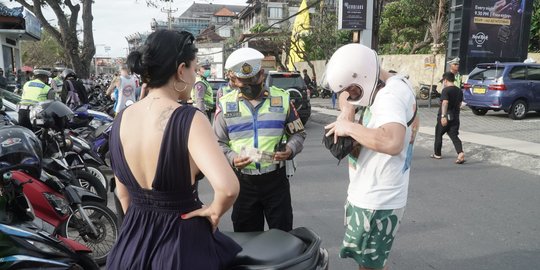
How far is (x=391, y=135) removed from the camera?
2.01 meters

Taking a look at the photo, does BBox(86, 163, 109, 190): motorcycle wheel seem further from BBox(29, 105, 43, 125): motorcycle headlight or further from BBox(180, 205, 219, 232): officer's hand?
BBox(180, 205, 219, 232): officer's hand

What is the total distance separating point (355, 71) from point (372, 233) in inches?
32.9

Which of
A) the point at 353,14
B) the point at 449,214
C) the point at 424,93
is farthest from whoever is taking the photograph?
the point at 424,93

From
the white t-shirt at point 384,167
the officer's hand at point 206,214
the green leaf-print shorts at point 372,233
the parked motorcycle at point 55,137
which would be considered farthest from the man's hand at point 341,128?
the parked motorcycle at point 55,137

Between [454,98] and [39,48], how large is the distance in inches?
2393

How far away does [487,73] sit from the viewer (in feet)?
43.4

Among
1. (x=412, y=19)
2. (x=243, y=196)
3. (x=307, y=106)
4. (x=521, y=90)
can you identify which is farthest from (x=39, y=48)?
(x=243, y=196)

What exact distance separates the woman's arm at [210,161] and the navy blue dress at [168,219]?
0.09ft

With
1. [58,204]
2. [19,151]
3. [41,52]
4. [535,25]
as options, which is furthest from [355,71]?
[41,52]

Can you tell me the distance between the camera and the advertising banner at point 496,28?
1606cm

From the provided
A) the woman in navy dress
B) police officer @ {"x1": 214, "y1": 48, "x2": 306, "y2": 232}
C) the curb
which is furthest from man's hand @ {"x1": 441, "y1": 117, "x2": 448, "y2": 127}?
the woman in navy dress

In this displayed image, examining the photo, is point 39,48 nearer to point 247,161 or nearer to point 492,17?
point 492,17

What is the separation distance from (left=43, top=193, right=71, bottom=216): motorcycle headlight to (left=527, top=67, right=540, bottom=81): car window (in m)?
13.7

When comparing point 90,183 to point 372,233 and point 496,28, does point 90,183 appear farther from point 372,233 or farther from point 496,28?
point 496,28
